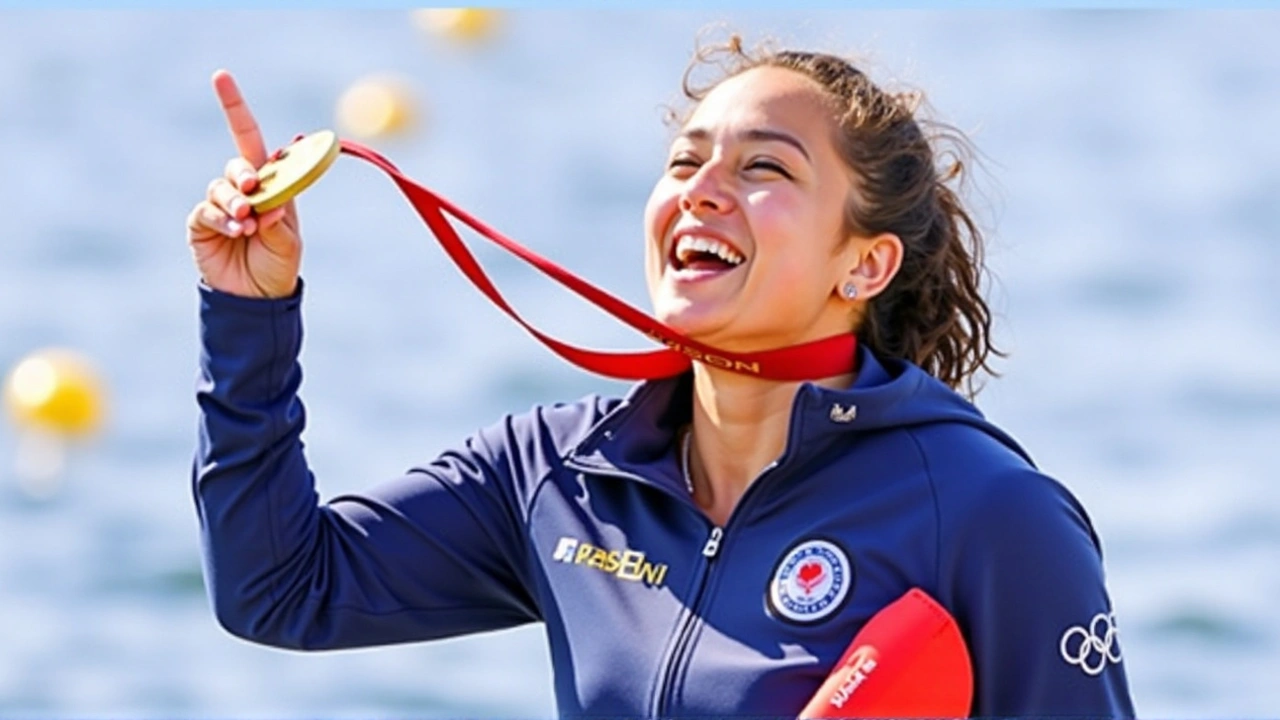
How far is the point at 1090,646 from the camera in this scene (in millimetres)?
2613

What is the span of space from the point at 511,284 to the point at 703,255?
5.84 metres

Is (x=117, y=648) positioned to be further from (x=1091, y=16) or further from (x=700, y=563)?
(x=1091, y=16)

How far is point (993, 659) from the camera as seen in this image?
2.61m

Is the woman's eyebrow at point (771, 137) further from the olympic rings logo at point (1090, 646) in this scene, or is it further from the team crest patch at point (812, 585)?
the olympic rings logo at point (1090, 646)

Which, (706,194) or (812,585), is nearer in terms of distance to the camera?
(812,585)

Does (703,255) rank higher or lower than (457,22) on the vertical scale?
lower

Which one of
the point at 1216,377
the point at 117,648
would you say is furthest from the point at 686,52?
the point at 117,648

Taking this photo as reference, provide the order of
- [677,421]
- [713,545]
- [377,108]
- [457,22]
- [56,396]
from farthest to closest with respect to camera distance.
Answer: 1. [457,22]
2. [377,108]
3. [56,396]
4. [677,421]
5. [713,545]

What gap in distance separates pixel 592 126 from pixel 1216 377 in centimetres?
328

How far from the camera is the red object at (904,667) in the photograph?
2.55m

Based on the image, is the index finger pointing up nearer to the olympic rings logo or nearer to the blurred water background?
the blurred water background

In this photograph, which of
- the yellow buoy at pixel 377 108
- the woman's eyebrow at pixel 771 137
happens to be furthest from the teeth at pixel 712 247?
the yellow buoy at pixel 377 108

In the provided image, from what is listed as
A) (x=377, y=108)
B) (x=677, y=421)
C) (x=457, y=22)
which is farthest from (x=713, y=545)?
(x=457, y=22)

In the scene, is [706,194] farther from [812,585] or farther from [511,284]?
[511,284]
